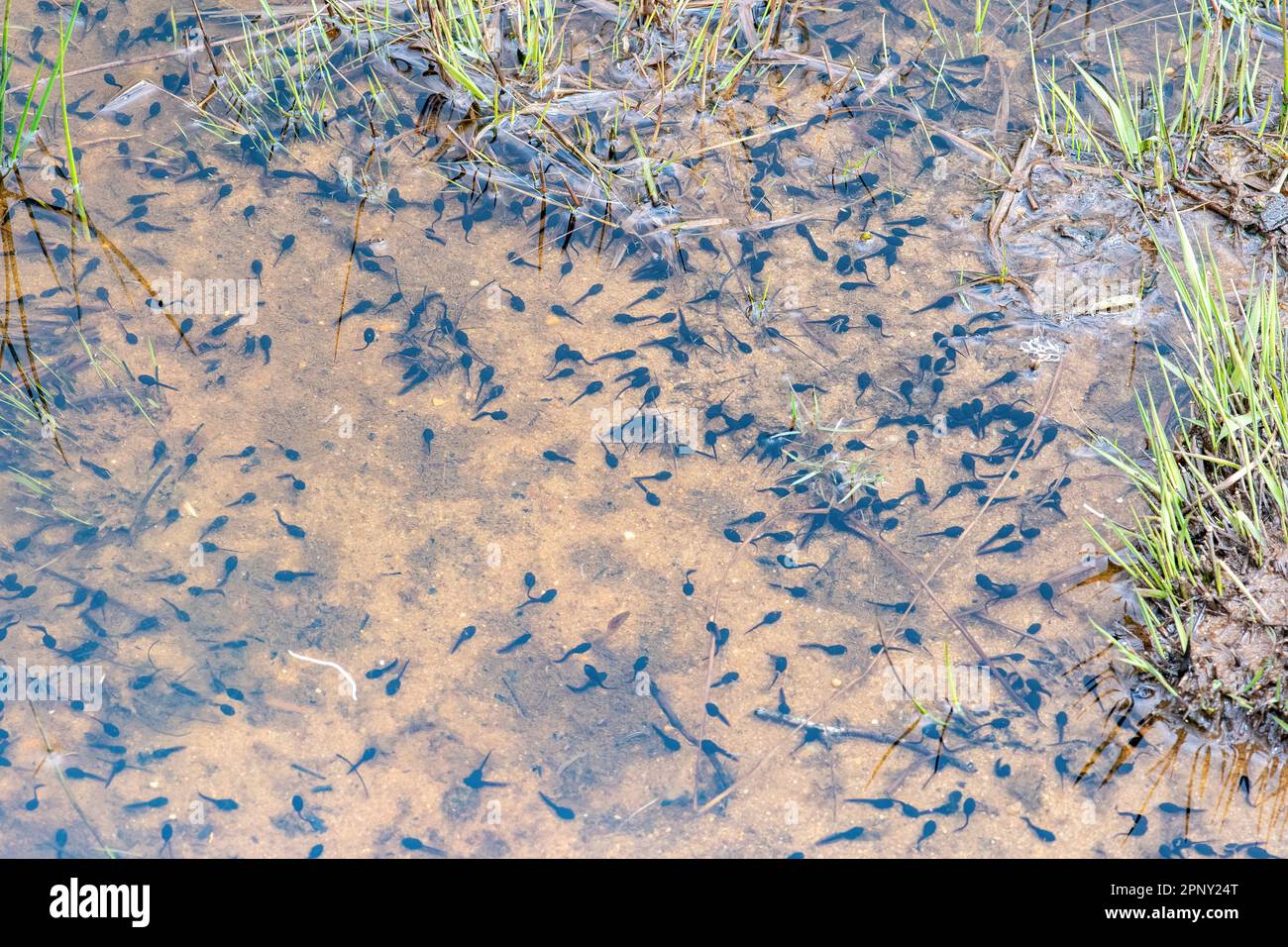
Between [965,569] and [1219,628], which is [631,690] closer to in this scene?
[965,569]

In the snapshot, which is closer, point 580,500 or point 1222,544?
point 1222,544

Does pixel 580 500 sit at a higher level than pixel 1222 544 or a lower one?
lower

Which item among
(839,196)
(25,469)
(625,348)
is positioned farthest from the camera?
(839,196)

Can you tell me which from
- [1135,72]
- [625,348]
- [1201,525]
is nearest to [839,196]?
[625,348]
